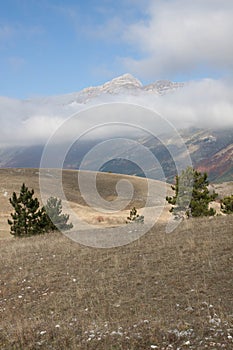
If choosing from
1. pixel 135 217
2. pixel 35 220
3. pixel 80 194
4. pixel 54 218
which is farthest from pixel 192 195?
pixel 80 194

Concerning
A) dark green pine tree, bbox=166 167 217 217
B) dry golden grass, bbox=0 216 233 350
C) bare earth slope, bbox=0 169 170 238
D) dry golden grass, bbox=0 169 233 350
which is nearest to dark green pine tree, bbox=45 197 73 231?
dark green pine tree, bbox=166 167 217 217

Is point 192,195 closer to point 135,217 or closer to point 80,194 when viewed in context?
point 135,217

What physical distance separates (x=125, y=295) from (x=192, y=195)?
24.6 metres

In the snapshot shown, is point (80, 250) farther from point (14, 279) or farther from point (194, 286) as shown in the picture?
point (194, 286)

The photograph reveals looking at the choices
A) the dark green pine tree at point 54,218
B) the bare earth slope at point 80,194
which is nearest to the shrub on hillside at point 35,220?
the dark green pine tree at point 54,218

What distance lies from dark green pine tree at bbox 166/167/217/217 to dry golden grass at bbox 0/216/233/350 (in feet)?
43.2

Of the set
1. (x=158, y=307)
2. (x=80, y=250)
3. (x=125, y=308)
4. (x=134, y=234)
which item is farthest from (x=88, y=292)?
(x=134, y=234)

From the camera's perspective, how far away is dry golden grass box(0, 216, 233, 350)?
8703mm

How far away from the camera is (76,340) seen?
8.84 metres

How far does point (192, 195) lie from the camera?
35.6 metres

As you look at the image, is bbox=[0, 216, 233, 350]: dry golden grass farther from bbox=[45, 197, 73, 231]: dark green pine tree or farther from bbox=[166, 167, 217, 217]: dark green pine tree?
bbox=[45, 197, 73, 231]: dark green pine tree

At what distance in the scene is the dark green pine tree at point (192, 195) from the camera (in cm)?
3419

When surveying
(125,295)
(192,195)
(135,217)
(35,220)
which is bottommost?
(125,295)

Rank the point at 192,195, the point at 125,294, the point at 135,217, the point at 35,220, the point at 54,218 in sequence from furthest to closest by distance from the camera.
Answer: the point at 135,217, the point at 192,195, the point at 54,218, the point at 35,220, the point at 125,294
